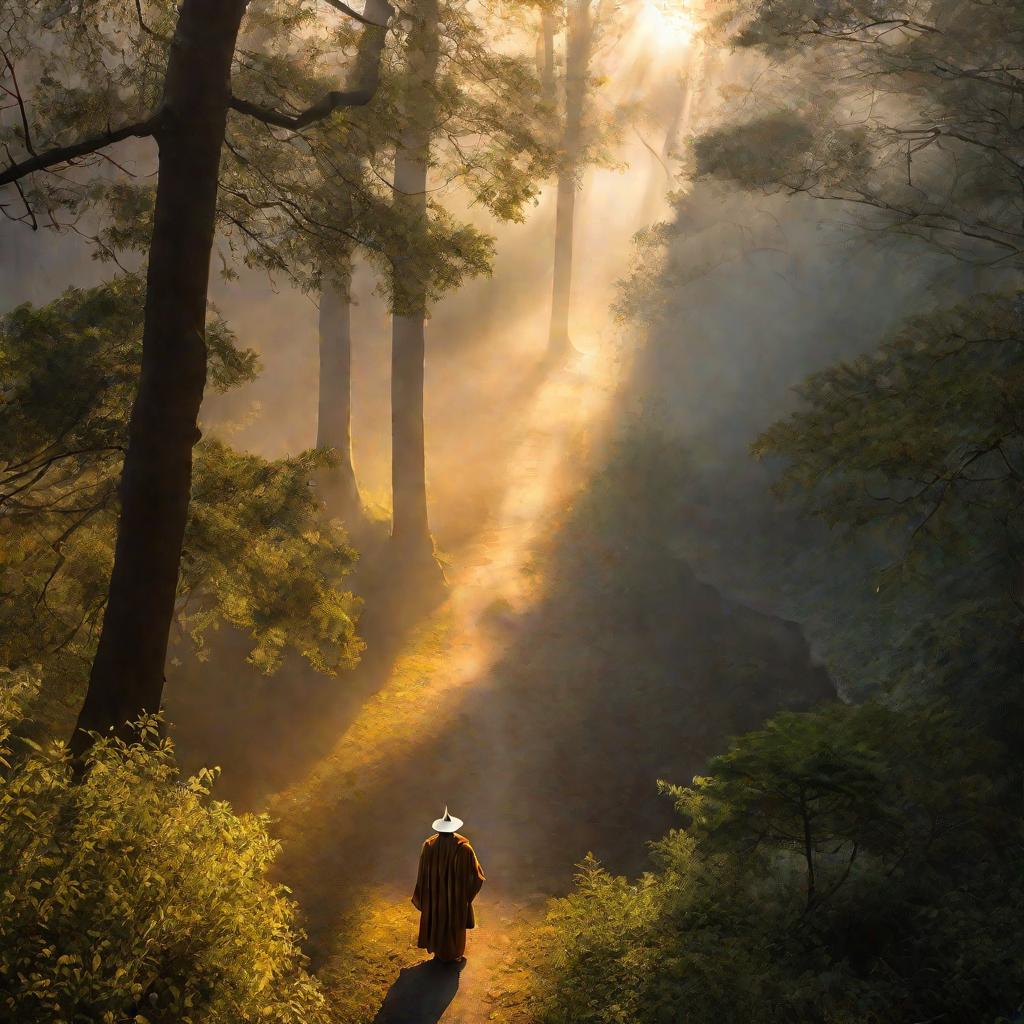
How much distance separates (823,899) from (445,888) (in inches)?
118

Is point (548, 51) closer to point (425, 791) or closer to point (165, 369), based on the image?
point (425, 791)

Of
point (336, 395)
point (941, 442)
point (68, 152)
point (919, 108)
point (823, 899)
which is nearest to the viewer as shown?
point (68, 152)

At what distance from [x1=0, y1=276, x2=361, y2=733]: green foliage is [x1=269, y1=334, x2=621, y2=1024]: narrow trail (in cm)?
231

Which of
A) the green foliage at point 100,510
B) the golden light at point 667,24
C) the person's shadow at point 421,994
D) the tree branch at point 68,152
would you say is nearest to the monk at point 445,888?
the person's shadow at point 421,994

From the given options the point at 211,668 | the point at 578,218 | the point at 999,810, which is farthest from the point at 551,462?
the point at 578,218

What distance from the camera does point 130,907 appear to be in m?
4.07

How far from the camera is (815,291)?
19.5 m

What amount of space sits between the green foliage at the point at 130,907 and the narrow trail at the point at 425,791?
3.00 m

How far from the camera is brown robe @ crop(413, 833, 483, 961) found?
7.51m

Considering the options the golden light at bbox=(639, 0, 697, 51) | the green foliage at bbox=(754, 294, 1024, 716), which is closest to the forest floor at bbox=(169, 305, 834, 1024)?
the green foliage at bbox=(754, 294, 1024, 716)

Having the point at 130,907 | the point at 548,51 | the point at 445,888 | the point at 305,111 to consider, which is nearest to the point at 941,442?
the point at 445,888

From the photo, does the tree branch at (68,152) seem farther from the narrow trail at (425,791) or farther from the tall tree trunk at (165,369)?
the narrow trail at (425,791)

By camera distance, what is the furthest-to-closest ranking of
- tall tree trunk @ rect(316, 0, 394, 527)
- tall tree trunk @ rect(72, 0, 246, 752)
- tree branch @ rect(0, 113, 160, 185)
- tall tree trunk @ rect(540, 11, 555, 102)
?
tall tree trunk @ rect(540, 11, 555, 102) < tall tree trunk @ rect(316, 0, 394, 527) < tall tree trunk @ rect(72, 0, 246, 752) < tree branch @ rect(0, 113, 160, 185)

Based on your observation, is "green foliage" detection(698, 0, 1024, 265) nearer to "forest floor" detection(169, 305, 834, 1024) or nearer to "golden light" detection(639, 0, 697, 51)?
"forest floor" detection(169, 305, 834, 1024)
